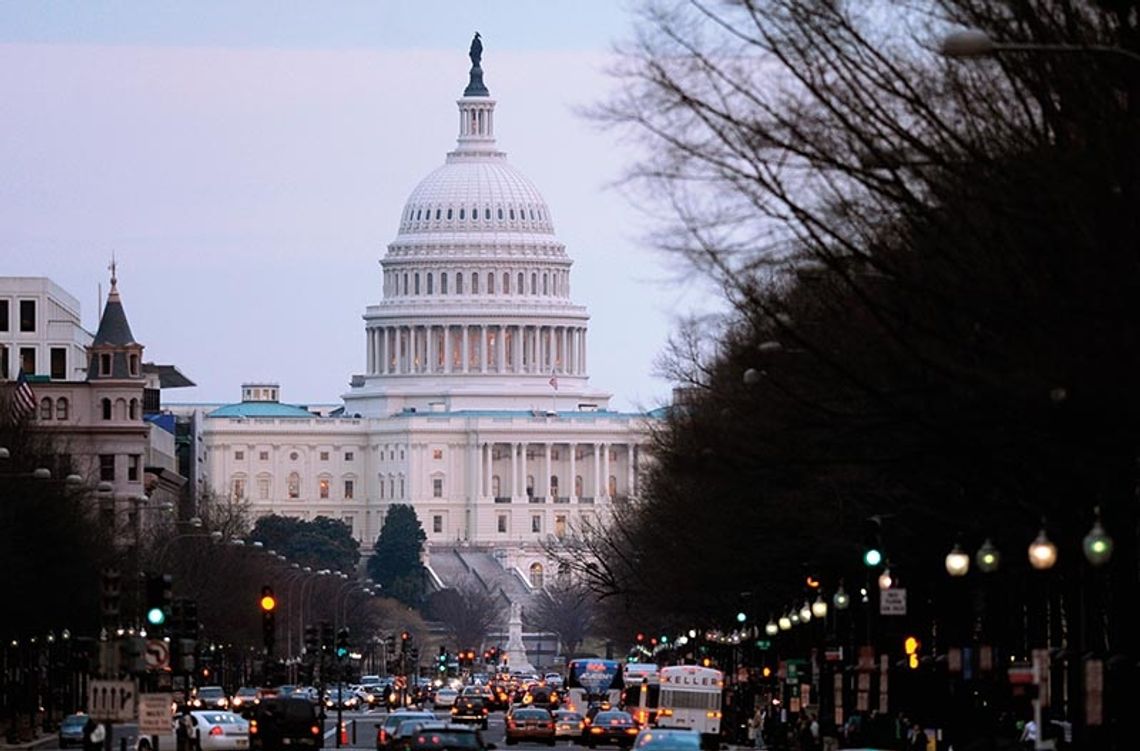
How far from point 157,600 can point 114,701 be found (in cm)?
407

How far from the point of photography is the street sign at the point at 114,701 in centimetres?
5156

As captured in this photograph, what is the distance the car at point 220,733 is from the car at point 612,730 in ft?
51.8

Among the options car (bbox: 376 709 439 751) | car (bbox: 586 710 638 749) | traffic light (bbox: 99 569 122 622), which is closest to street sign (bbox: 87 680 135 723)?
traffic light (bbox: 99 569 122 622)

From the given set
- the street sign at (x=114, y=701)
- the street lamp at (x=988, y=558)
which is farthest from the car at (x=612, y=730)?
the street lamp at (x=988, y=558)

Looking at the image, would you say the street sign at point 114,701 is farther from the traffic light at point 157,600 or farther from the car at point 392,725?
the car at point 392,725

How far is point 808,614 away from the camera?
3376 inches

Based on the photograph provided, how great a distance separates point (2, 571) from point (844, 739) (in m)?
24.0

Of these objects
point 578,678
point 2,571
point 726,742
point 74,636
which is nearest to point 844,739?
point 2,571

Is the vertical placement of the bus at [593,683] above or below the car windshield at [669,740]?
above

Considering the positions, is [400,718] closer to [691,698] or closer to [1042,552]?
[691,698]

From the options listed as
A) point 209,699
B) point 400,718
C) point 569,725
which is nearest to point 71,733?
point 400,718

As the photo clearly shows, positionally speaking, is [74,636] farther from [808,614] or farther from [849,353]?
[849,353]

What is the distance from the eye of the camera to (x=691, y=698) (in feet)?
312

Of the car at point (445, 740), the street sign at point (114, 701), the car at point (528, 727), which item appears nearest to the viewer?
the street sign at point (114, 701)
